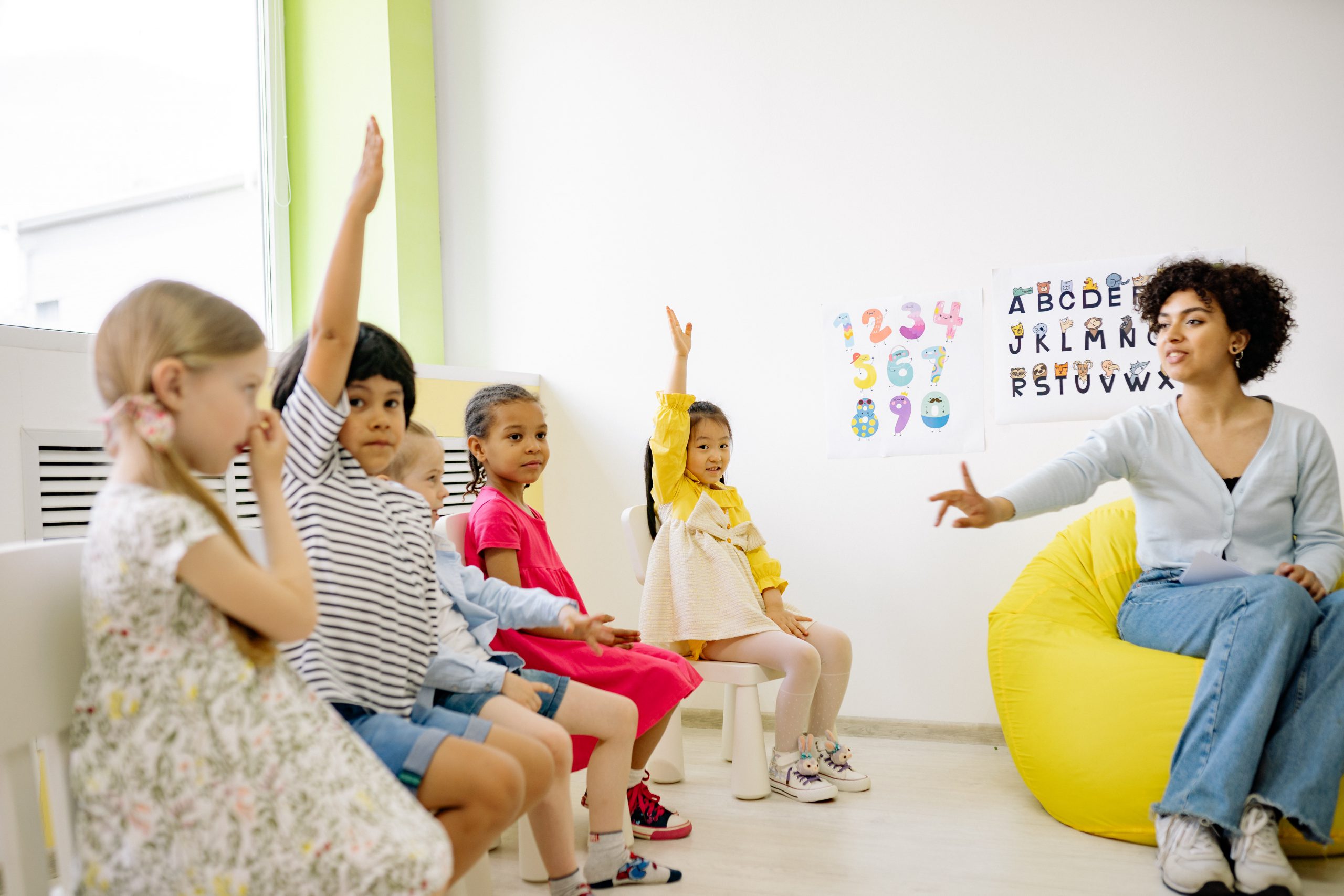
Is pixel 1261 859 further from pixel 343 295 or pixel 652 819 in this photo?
pixel 343 295

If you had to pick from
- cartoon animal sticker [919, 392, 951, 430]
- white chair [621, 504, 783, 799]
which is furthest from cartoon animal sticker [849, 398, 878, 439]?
white chair [621, 504, 783, 799]

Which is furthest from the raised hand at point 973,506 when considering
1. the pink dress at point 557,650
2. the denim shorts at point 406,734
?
the denim shorts at point 406,734

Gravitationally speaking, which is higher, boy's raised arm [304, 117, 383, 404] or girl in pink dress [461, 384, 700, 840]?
boy's raised arm [304, 117, 383, 404]

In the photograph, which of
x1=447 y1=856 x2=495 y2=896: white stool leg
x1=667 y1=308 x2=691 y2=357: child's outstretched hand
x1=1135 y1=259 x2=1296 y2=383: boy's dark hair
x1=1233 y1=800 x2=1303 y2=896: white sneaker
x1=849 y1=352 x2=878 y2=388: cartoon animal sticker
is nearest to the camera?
x1=447 y1=856 x2=495 y2=896: white stool leg

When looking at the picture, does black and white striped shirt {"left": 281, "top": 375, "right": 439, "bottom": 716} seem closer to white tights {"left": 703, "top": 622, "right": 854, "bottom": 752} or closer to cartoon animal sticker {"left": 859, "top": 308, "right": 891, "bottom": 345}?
white tights {"left": 703, "top": 622, "right": 854, "bottom": 752}

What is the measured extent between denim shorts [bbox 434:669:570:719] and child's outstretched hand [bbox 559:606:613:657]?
0.41 ft

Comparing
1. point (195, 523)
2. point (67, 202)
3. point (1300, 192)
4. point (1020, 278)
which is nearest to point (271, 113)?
point (67, 202)

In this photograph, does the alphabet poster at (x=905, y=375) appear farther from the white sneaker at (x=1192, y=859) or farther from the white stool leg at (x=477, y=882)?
the white stool leg at (x=477, y=882)

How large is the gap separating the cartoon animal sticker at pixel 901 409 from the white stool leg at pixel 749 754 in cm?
92

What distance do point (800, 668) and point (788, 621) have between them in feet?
0.64

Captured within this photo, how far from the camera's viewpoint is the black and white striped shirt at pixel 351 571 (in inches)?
50.4

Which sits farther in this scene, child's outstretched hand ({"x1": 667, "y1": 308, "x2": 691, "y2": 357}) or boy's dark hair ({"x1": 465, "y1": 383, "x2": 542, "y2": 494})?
child's outstretched hand ({"x1": 667, "y1": 308, "x2": 691, "y2": 357})

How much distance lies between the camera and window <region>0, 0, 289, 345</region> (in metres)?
2.52

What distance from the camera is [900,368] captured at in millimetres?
2818
